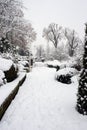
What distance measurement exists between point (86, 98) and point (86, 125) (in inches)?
35.7

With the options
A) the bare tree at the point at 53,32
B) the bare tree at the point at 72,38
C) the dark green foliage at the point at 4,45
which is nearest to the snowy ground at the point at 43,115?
the dark green foliage at the point at 4,45

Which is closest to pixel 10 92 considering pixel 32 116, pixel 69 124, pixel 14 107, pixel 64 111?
pixel 14 107

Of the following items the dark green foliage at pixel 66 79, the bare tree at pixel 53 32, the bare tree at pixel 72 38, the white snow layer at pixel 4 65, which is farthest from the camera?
the bare tree at pixel 53 32

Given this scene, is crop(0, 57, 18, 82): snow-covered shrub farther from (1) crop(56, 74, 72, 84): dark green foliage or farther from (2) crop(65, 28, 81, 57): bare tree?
(2) crop(65, 28, 81, 57): bare tree

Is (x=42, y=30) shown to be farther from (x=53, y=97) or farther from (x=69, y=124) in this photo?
(x=69, y=124)

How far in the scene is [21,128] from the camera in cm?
523

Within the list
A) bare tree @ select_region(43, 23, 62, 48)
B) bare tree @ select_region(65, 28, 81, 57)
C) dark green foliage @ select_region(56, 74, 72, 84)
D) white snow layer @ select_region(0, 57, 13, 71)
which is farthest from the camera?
bare tree @ select_region(43, 23, 62, 48)

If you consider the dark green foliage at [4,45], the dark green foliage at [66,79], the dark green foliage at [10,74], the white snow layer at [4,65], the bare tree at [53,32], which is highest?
the bare tree at [53,32]

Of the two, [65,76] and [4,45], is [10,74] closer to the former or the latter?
[65,76]

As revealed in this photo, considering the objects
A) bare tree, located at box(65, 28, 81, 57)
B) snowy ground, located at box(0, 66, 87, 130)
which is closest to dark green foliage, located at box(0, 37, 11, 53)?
snowy ground, located at box(0, 66, 87, 130)

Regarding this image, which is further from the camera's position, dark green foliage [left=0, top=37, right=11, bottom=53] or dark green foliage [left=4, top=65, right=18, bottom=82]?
dark green foliage [left=0, top=37, right=11, bottom=53]

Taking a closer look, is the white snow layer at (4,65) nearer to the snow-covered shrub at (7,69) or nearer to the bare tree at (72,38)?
the snow-covered shrub at (7,69)

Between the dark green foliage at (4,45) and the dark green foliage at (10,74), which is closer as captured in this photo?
the dark green foliage at (10,74)

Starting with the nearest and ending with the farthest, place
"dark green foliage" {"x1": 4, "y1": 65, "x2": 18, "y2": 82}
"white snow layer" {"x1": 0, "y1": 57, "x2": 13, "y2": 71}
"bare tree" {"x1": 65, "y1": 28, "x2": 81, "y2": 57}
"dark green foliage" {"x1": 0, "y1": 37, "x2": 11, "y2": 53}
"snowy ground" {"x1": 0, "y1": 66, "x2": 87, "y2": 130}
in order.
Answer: "snowy ground" {"x1": 0, "y1": 66, "x2": 87, "y2": 130} < "white snow layer" {"x1": 0, "y1": 57, "x2": 13, "y2": 71} < "dark green foliage" {"x1": 4, "y1": 65, "x2": 18, "y2": 82} < "dark green foliage" {"x1": 0, "y1": 37, "x2": 11, "y2": 53} < "bare tree" {"x1": 65, "y1": 28, "x2": 81, "y2": 57}
